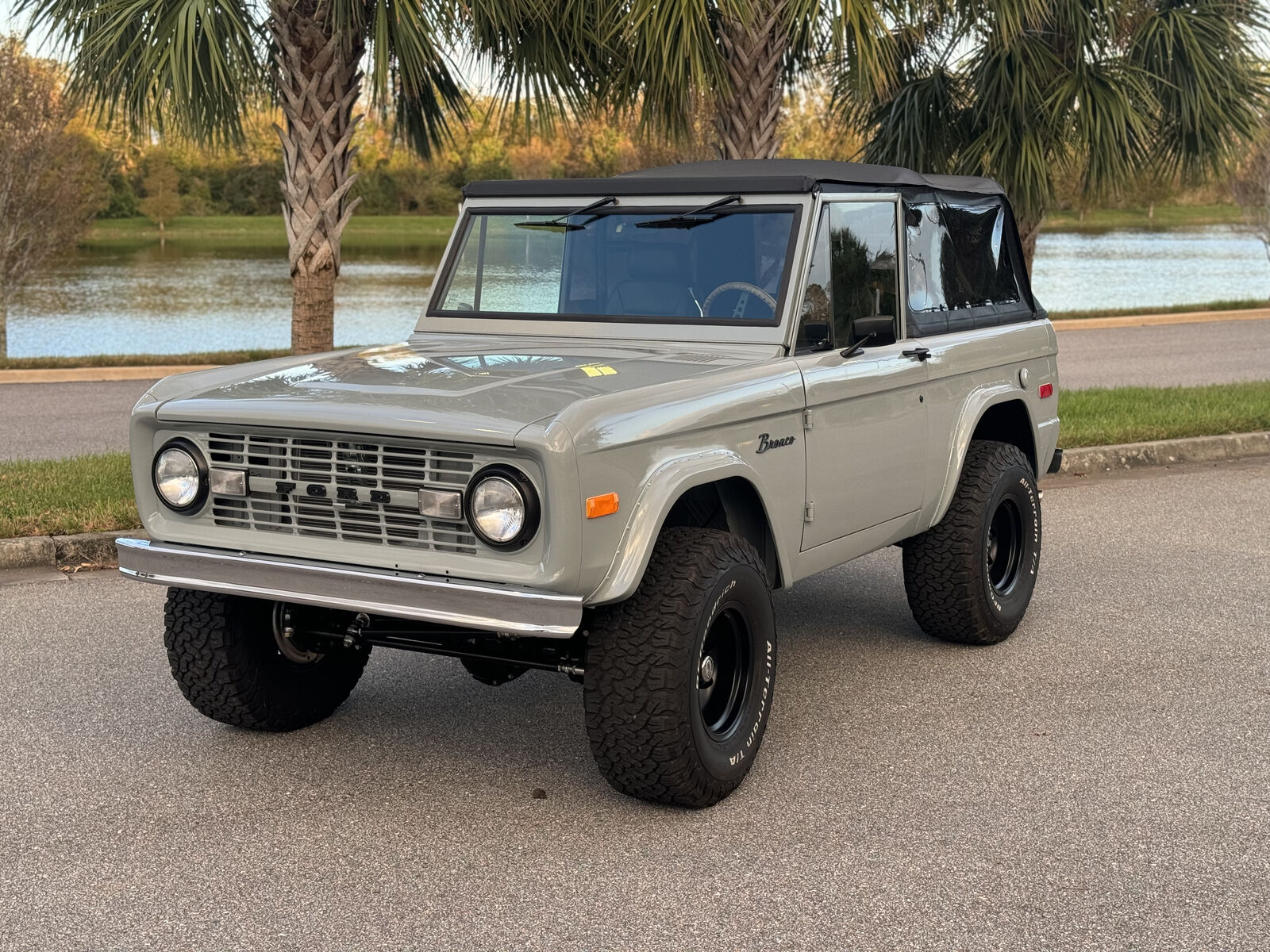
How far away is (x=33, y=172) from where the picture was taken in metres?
22.0

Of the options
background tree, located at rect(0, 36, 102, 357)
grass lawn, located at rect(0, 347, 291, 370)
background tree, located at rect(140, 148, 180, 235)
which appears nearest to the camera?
grass lawn, located at rect(0, 347, 291, 370)

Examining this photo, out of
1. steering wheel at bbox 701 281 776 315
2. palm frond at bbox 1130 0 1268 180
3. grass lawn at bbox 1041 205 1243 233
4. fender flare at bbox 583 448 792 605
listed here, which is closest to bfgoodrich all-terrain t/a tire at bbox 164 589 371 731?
fender flare at bbox 583 448 792 605

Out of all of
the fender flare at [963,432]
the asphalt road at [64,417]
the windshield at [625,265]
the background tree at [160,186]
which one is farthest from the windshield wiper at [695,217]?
the background tree at [160,186]

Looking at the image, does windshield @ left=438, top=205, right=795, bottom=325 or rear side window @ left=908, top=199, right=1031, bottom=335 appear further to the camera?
rear side window @ left=908, top=199, right=1031, bottom=335

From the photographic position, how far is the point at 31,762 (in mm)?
4715

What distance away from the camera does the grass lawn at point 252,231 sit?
7925cm

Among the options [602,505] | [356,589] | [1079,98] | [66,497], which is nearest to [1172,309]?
[1079,98]

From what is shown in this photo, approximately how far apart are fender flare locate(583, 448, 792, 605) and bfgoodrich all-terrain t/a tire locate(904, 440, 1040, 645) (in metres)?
1.77

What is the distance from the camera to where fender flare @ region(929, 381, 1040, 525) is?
226 inches

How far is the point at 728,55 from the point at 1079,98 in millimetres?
3695

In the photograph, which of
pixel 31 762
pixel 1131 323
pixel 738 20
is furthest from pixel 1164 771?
pixel 1131 323

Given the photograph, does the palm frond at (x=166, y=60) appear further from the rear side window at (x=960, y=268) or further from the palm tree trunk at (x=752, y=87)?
the rear side window at (x=960, y=268)

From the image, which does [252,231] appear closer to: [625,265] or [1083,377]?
[1083,377]

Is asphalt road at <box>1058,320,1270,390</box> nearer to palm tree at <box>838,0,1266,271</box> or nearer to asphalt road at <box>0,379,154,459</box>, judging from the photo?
palm tree at <box>838,0,1266,271</box>
